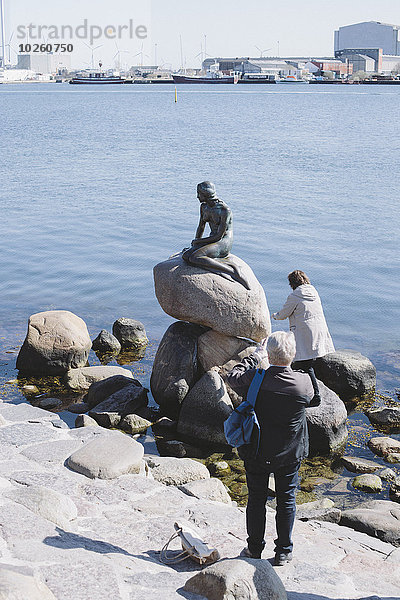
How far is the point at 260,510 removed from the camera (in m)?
5.96

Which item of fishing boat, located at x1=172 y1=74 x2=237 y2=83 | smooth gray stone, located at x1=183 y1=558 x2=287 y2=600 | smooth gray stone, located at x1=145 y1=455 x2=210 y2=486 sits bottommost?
smooth gray stone, located at x1=145 y1=455 x2=210 y2=486

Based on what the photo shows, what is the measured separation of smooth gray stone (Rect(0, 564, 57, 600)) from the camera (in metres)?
4.28

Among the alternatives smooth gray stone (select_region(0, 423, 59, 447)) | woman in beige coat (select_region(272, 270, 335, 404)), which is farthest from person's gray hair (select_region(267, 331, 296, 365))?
smooth gray stone (select_region(0, 423, 59, 447))

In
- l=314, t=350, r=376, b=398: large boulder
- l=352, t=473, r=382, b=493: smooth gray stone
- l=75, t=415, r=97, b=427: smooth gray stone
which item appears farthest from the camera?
l=314, t=350, r=376, b=398: large boulder

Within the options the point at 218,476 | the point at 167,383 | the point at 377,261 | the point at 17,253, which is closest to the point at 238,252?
the point at 377,261

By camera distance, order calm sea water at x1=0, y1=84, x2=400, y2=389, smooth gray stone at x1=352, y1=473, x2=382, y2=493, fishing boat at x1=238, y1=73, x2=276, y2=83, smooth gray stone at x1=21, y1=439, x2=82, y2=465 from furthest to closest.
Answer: fishing boat at x1=238, y1=73, x2=276, y2=83 < calm sea water at x1=0, y1=84, x2=400, y2=389 < smooth gray stone at x1=352, y1=473, x2=382, y2=493 < smooth gray stone at x1=21, y1=439, x2=82, y2=465

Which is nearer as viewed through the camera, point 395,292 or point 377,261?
point 395,292

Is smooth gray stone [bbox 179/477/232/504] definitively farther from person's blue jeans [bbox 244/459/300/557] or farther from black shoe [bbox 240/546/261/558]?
person's blue jeans [bbox 244/459/300/557]

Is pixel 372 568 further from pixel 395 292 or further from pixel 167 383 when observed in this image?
pixel 395 292

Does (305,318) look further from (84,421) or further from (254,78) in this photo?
(254,78)

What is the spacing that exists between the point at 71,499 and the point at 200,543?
151cm

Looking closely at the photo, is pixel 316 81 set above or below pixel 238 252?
above

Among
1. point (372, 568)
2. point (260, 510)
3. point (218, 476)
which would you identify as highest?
point (260, 510)

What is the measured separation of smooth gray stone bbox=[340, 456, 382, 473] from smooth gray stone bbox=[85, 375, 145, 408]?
11.7 feet
